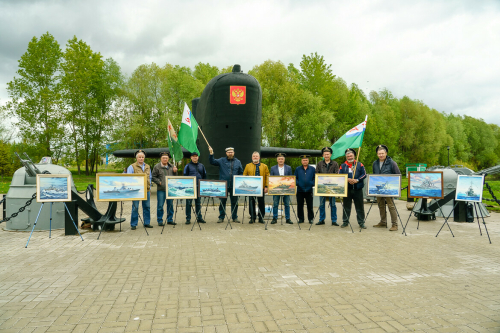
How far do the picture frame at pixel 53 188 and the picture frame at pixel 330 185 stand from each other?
5.95 meters

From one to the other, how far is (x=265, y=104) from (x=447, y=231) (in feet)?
100.0

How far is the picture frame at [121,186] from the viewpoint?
A: 7281mm

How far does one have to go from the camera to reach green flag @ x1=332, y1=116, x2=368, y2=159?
8.39 meters

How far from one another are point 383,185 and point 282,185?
8.48 ft

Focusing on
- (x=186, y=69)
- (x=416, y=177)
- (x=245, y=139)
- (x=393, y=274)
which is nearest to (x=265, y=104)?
(x=186, y=69)

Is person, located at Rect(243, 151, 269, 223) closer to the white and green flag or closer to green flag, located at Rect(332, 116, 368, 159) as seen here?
the white and green flag

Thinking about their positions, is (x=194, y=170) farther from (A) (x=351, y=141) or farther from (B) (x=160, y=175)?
(A) (x=351, y=141)

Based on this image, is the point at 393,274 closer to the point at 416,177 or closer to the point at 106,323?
the point at 106,323

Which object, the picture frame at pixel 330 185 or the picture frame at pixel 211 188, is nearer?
the picture frame at pixel 330 185

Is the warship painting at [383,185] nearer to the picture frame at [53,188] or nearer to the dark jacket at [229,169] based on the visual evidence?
the dark jacket at [229,169]

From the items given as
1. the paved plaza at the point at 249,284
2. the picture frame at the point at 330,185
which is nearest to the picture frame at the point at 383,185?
the picture frame at the point at 330,185

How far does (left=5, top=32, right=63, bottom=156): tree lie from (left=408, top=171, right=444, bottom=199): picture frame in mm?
34771

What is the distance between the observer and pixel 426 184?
800 cm

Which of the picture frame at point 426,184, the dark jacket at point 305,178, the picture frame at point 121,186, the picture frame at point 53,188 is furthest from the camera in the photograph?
the dark jacket at point 305,178
